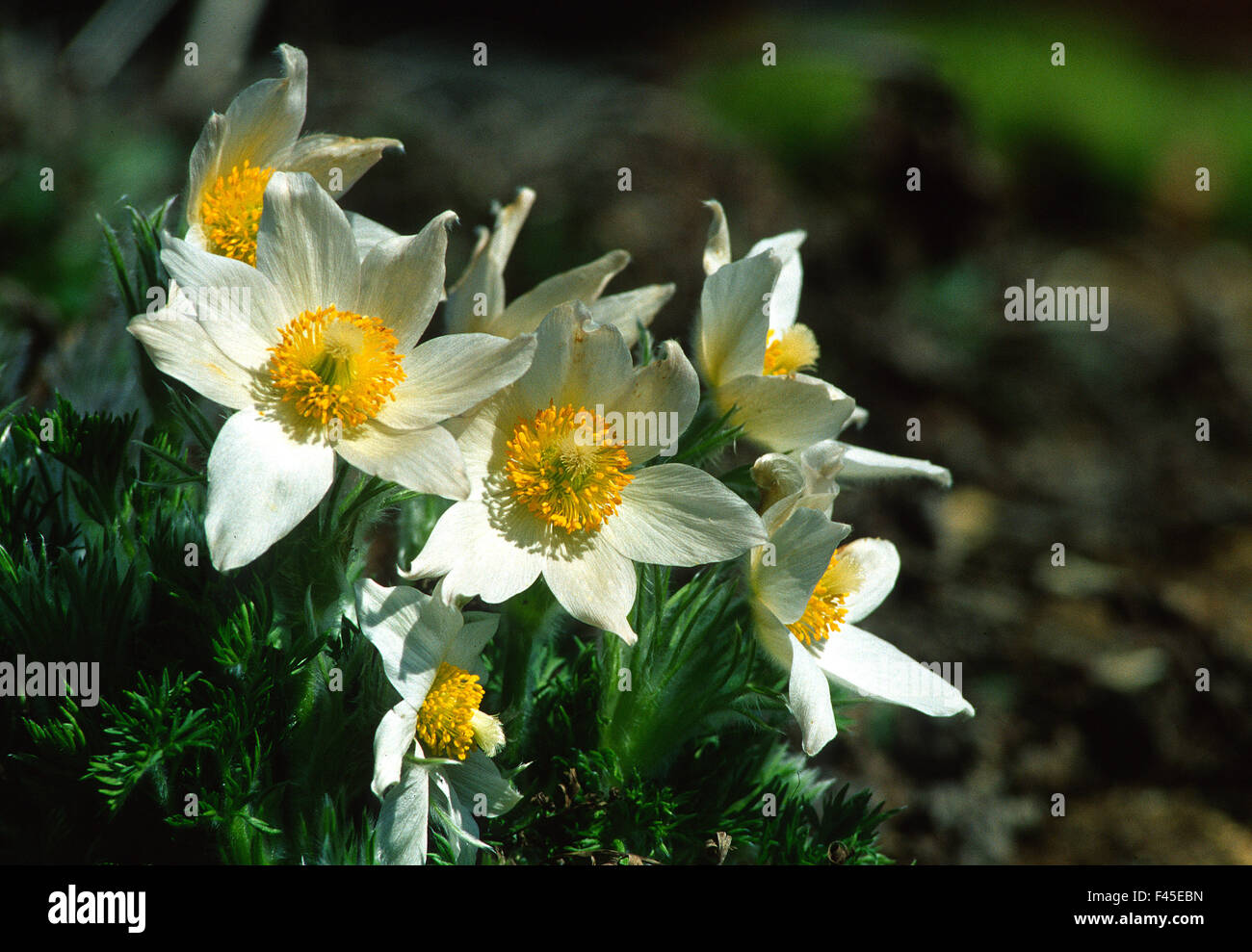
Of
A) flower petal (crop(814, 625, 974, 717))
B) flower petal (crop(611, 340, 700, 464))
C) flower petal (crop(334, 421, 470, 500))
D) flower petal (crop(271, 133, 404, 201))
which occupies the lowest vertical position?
flower petal (crop(814, 625, 974, 717))

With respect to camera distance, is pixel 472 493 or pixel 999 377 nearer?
pixel 472 493

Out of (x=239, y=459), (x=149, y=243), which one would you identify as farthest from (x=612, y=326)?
(x=149, y=243)

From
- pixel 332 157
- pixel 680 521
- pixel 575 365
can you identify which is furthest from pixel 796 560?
pixel 332 157

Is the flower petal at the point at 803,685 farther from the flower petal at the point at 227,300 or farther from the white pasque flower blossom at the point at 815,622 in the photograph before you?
the flower petal at the point at 227,300

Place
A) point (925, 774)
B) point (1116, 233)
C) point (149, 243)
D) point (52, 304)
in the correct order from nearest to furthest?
point (149, 243)
point (925, 774)
point (52, 304)
point (1116, 233)

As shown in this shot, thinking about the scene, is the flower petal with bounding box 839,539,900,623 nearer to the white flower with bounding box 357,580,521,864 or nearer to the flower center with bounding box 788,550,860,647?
the flower center with bounding box 788,550,860,647

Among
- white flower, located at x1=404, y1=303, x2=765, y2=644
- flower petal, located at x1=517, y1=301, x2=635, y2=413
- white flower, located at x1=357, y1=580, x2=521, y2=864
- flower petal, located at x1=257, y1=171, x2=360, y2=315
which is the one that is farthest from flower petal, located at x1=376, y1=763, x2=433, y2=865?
flower petal, located at x1=257, y1=171, x2=360, y2=315

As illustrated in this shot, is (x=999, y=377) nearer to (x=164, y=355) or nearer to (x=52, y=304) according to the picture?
(x=52, y=304)
